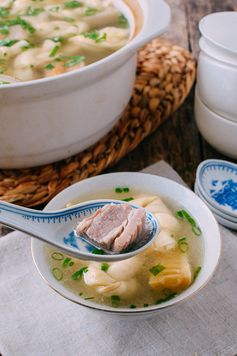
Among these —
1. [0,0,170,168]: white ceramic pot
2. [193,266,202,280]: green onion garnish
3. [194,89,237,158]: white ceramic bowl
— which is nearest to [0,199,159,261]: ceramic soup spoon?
[193,266,202,280]: green onion garnish

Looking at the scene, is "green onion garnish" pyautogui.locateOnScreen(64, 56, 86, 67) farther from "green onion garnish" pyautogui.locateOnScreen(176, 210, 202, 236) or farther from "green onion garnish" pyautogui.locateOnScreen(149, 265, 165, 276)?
"green onion garnish" pyautogui.locateOnScreen(149, 265, 165, 276)

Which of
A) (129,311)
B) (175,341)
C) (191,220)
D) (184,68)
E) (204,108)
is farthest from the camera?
(184,68)

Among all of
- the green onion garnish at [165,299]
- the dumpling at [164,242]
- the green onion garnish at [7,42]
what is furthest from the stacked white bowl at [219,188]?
the green onion garnish at [7,42]

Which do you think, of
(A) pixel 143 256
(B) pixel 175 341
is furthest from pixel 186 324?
(A) pixel 143 256

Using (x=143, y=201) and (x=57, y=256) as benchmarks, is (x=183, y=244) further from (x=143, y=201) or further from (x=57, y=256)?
(x=57, y=256)

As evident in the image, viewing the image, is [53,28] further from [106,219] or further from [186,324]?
[186,324]

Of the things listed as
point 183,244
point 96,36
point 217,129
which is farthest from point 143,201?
point 96,36
